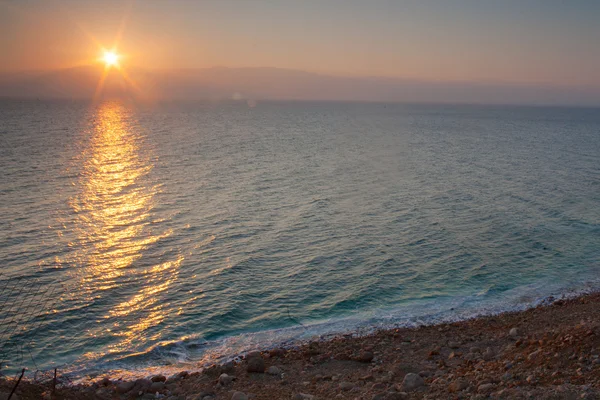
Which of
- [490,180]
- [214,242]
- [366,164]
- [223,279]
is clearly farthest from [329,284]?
[366,164]

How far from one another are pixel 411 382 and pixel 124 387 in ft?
30.0

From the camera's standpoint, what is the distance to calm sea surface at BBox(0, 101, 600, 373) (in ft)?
68.9

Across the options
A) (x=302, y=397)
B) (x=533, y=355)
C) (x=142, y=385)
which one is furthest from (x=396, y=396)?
(x=142, y=385)

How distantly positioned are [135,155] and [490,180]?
170 ft

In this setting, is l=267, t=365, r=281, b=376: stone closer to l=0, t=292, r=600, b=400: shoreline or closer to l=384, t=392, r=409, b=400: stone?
l=0, t=292, r=600, b=400: shoreline

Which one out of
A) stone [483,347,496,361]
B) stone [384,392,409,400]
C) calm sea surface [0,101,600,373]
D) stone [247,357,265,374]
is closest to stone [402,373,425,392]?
stone [384,392,409,400]

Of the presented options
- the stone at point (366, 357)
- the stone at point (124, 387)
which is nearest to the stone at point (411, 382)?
the stone at point (366, 357)

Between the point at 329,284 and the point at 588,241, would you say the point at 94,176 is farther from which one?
the point at 588,241

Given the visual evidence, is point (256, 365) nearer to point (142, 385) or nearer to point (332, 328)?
point (142, 385)

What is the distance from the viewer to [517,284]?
2650 centimetres

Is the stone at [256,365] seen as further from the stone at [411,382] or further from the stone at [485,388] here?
the stone at [485,388]

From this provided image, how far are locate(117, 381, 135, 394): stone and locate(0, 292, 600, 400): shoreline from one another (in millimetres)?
31

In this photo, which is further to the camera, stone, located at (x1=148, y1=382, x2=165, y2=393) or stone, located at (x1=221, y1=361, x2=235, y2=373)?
stone, located at (x1=221, y1=361, x2=235, y2=373)

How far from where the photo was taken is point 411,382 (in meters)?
14.4
